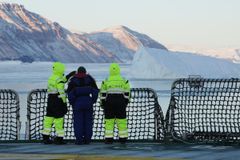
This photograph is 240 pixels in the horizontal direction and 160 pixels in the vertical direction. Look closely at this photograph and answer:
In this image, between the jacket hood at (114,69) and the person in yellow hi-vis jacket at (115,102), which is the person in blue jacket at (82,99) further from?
the jacket hood at (114,69)

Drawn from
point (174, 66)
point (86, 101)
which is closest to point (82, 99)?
point (86, 101)

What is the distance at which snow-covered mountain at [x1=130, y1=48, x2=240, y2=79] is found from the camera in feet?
193

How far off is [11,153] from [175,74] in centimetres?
5017

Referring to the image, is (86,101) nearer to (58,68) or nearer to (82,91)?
(82,91)

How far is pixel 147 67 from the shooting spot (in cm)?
6144

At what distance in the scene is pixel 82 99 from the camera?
9.05 m

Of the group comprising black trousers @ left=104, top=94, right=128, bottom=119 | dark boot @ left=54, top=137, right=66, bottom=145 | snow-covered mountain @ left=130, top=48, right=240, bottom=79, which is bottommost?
dark boot @ left=54, top=137, right=66, bottom=145

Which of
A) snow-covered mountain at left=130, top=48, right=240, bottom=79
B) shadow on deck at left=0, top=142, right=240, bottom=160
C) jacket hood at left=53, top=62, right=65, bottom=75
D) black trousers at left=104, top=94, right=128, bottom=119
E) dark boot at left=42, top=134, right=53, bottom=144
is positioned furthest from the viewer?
snow-covered mountain at left=130, top=48, right=240, bottom=79

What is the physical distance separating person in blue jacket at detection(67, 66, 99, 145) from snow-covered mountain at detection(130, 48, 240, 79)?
48385mm

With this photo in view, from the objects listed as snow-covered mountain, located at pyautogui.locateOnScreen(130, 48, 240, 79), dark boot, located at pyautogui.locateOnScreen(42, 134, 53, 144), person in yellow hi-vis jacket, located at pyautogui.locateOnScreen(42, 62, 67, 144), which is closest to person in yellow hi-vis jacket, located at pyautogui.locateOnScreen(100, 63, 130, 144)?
person in yellow hi-vis jacket, located at pyautogui.locateOnScreen(42, 62, 67, 144)

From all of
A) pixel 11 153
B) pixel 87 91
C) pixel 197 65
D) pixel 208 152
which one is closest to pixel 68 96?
pixel 87 91

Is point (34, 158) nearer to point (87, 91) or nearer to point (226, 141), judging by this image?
point (87, 91)

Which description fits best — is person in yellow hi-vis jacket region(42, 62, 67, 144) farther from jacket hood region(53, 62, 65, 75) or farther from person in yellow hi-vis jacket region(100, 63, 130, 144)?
person in yellow hi-vis jacket region(100, 63, 130, 144)

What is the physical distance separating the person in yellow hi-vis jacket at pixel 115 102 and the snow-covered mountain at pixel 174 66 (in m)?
48.3
